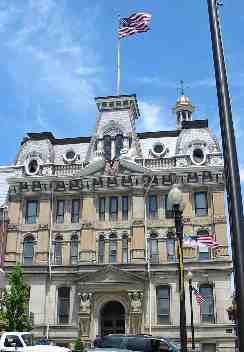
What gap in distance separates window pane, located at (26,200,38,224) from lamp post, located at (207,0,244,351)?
4225 centimetres

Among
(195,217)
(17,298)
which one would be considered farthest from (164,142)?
(17,298)

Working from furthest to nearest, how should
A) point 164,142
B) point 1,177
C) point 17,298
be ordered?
point 1,177, point 164,142, point 17,298

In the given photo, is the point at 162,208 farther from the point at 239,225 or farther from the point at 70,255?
the point at 239,225

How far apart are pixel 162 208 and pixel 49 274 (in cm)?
1200

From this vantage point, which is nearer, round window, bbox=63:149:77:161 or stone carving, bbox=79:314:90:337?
stone carving, bbox=79:314:90:337

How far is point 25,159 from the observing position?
1993 inches

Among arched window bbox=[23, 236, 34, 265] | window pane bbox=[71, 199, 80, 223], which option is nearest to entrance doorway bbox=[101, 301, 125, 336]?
arched window bbox=[23, 236, 34, 265]

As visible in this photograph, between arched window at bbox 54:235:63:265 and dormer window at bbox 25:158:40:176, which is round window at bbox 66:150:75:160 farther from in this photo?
arched window at bbox 54:235:63:265

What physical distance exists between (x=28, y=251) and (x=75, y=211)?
580cm

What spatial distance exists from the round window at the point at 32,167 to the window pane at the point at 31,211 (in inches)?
122

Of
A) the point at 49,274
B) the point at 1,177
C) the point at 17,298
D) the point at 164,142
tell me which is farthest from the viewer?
the point at 1,177

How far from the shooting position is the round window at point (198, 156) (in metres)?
47.1

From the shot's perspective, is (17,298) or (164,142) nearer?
(17,298)

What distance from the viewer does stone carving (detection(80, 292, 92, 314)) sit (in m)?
42.1
